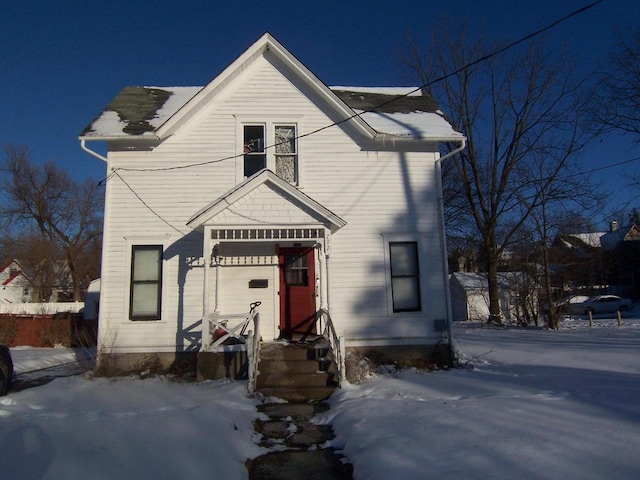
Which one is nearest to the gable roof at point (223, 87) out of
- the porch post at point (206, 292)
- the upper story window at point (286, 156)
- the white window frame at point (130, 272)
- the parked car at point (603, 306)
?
the upper story window at point (286, 156)

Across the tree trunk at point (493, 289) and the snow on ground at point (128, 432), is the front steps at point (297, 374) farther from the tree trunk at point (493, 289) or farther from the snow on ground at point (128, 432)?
the tree trunk at point (493, 289)

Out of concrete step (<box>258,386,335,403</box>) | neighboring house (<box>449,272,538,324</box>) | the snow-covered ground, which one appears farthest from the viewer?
neighboring house (<box>449,272,538,324</box>)

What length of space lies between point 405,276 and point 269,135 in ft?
15.9

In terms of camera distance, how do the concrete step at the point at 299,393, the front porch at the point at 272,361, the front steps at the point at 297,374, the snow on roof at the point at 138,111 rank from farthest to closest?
1. the snow on roof at the point at 138,111
2. the front porch at the point at 272,361
3. the front steps at the point at 297,374
4. the concrete step at the point at 299,393

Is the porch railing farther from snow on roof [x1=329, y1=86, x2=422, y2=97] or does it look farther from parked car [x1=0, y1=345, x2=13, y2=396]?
snow on roof [x1=329, y1=86, x2=422, y2=97]

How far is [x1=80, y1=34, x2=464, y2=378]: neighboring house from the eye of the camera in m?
10.4

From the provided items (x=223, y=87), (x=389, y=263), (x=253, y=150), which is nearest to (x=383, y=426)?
(x=389, y=263)

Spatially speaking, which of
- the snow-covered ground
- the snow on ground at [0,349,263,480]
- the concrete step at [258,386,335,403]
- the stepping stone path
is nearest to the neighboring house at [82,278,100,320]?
the snow-covered ground

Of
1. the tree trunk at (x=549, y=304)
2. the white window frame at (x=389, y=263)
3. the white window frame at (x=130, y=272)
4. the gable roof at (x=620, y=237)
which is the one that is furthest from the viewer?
the gable roof at (x=620, y=237)

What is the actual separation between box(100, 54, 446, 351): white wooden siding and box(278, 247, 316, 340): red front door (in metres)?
0.29

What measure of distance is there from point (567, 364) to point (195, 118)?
10.2 metres

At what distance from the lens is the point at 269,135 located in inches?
441

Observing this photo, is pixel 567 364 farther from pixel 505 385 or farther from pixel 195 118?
pixel 195 118

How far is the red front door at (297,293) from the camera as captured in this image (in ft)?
35.0
